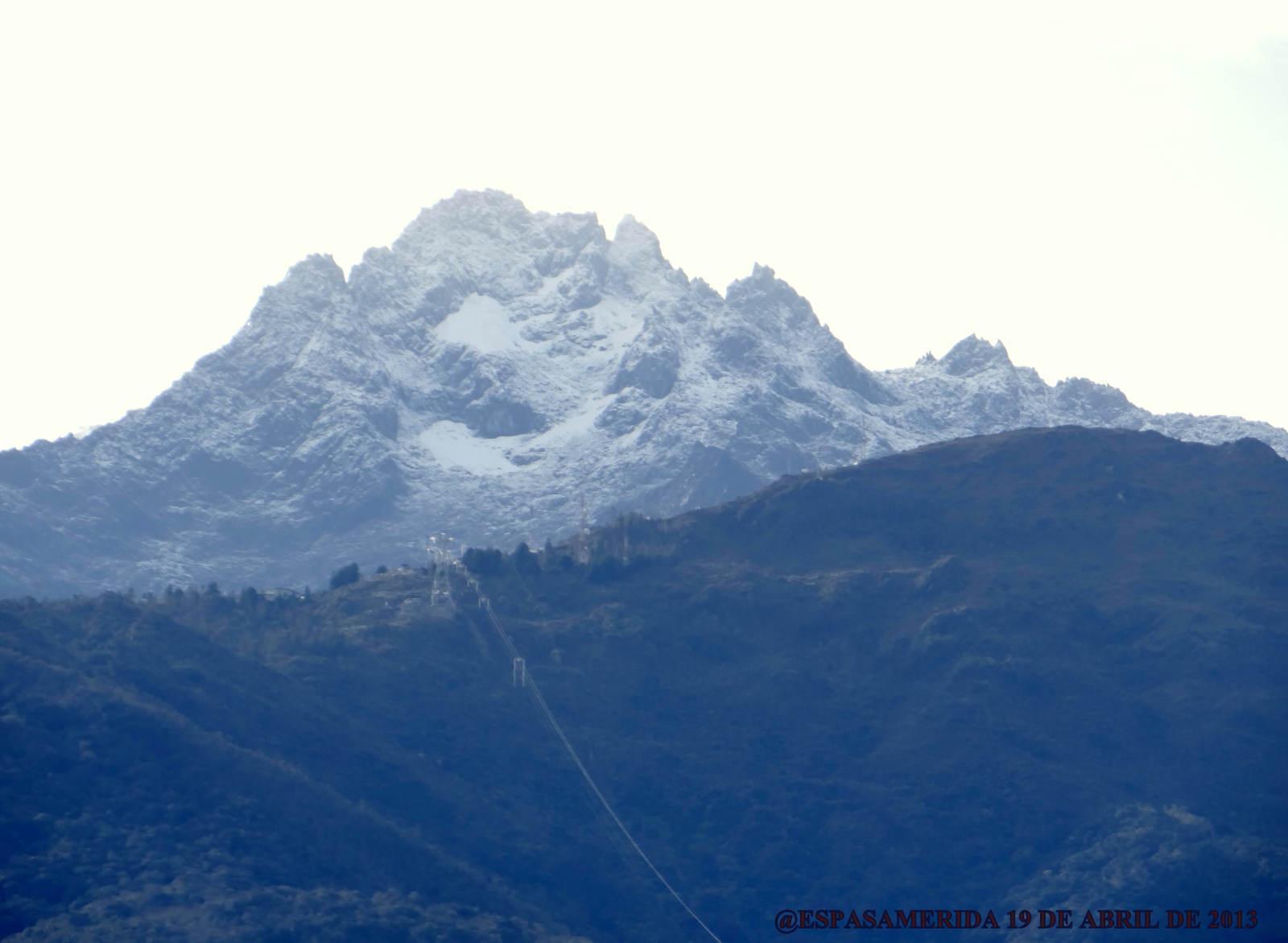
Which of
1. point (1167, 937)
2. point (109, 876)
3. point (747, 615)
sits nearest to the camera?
point (109, 876)

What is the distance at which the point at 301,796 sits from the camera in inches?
5359

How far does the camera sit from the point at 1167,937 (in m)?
130

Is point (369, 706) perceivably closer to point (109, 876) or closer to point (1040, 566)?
point (109, 876)

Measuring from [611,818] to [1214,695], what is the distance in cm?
5769

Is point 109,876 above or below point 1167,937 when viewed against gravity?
above

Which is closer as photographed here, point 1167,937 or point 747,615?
point 1167,937

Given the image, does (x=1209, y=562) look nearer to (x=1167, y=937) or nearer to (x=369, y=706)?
(x=1167, y=937)

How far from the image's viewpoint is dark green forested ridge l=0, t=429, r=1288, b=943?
422 ft

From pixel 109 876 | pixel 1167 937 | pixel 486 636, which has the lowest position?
pixel 1167 937

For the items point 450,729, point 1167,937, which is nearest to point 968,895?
point 1167,937

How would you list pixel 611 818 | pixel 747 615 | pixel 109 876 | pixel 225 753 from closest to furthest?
pixel 109 876 < pixel 225 753 < pixel 611 818 < pixel 747 615

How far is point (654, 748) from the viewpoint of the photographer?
164 meters

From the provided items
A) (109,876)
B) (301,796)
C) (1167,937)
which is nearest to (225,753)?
(301,796)

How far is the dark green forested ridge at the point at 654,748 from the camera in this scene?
5064 inches
